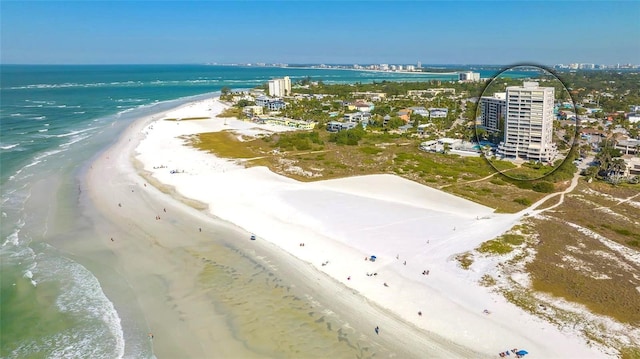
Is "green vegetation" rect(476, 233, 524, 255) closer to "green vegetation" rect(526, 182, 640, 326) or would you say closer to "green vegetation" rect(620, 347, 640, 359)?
"green vegetation" rect(526, 182, 640, 326)

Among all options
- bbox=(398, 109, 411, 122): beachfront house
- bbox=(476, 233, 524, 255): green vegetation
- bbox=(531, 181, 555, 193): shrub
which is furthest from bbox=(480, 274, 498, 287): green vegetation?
bbox=(398, 109, 411, 122): beachfront house

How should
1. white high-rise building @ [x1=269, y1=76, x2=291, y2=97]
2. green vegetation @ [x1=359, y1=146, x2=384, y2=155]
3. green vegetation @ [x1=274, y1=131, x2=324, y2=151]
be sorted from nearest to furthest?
green vegetation @ [x1=359, y1=146, x2=384, y2=155] → green vegetation @ [x1=274, y1=131, x2=324, y2=151] → white high-rise building @ [x1=269, y1=76, x2=291, y2=97]

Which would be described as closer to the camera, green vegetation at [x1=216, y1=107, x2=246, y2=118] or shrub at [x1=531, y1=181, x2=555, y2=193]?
shrub at [x1=531, y1=181, x2=555, y2=193]

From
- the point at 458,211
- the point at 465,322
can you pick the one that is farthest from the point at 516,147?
the point at 465,322

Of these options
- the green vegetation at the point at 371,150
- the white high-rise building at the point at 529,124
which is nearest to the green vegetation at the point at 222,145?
the green vegetation at the point at 371,150

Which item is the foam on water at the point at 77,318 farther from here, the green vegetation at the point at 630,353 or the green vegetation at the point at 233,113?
the green vegetation at the point at 233,113

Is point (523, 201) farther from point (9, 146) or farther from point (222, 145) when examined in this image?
point (9, 146)
